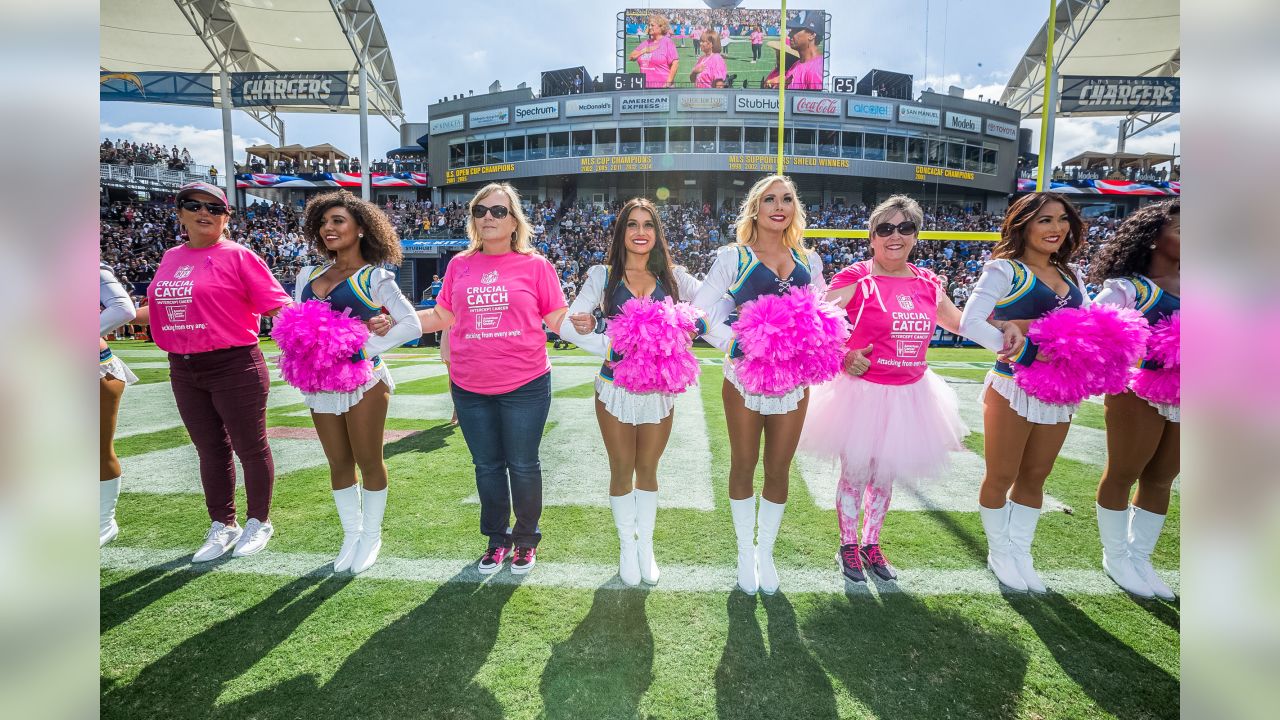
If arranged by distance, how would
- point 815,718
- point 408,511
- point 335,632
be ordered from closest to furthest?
point 815,718, point 335,632, point 408,511

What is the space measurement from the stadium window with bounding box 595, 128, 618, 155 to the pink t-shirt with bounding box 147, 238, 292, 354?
96.5ft

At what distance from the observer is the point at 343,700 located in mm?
2287

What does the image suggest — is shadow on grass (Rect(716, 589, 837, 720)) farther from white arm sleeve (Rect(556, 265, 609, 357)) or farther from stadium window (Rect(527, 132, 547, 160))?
stadium window (Rect(527, 132, 547, 160))

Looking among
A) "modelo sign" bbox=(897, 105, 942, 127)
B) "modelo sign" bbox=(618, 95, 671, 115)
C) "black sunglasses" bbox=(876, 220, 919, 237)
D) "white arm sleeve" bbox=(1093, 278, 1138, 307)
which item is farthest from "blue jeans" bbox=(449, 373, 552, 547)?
"modelo sign" bbox=(897, 105, 942, 127)

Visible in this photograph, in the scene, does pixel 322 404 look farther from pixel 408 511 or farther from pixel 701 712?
pixel 701 712

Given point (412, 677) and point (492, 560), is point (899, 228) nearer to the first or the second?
point (492, 560)

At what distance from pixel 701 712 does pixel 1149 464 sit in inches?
112

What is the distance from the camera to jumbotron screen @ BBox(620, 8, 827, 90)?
32.6 m

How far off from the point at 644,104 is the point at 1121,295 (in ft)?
99.5

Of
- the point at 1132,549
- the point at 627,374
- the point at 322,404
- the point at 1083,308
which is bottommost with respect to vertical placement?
the point at 1132,549

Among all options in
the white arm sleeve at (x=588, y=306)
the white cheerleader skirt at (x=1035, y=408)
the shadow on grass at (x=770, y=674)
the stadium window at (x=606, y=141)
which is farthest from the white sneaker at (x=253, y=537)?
the stadium window at (x=606, y=141)

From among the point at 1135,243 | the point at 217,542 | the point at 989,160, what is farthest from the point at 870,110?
the point at 217,542
